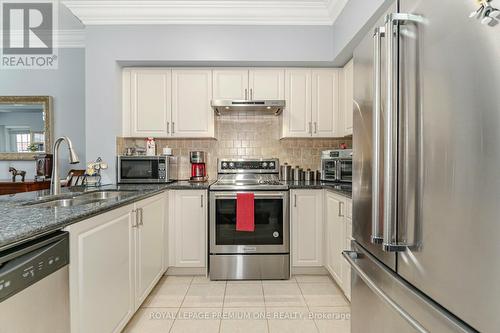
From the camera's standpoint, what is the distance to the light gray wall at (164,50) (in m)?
2.77

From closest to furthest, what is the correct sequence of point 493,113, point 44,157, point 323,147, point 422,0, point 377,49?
point 493,113
point 422,0
point 377,49
point 44,157
point 323,147

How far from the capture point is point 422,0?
810 millimetres

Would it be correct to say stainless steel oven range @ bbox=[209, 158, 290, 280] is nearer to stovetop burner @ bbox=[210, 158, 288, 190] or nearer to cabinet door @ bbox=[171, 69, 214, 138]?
stovetop burner @ bbox=[210, 158, 288, 190]

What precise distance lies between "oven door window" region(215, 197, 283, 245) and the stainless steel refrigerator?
5.16ft

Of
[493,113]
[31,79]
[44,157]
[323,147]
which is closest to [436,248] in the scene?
[493,113]

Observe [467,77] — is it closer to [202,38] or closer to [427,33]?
[427,33]

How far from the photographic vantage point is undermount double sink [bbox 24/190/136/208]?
171 cm

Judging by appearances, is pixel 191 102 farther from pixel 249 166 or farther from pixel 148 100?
pixel 249 166

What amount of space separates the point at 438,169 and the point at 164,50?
9.05ft

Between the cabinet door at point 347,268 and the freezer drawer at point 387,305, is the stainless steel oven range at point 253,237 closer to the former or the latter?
the cabinet door at point 347,268

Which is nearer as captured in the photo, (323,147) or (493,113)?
(493,113)

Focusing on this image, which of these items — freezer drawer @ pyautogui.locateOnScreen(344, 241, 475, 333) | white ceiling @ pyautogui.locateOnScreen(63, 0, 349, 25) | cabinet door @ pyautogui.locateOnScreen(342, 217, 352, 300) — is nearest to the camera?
freezer drawer @ pyautogui.locateOnScreen(344, 241, 475, 333)

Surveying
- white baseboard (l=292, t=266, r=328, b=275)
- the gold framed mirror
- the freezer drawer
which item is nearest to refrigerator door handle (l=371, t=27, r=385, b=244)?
the freezer drawer

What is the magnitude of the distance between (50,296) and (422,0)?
162 centimetres
